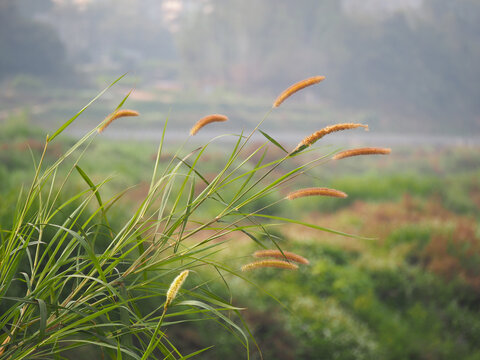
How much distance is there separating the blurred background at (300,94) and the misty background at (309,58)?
1.5 inches

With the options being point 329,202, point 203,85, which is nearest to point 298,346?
point 329,202

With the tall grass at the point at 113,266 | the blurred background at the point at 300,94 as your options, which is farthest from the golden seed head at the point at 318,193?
the blurred background at the point at 300,94

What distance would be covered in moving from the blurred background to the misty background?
0.04 m

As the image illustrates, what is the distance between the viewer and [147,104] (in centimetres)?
1306

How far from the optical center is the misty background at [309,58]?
14.0 metres

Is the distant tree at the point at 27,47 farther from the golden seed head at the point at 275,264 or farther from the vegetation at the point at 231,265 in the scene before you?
the golden seed head at the point at 275,264

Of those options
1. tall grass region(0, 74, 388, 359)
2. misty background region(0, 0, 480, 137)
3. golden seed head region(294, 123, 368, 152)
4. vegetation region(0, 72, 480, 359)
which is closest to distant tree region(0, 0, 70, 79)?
misty background region(0, 0, 480, 137)

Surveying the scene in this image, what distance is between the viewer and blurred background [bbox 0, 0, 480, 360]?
18.9 feet

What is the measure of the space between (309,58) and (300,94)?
1.44 metres

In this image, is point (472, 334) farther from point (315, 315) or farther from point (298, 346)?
point (298, 346)

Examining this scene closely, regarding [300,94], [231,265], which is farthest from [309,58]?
[231,265]

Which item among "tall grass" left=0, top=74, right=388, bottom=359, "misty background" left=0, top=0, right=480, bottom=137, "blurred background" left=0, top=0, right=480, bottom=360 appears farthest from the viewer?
"misty background" left=0, top=0, right=480, bottom=137

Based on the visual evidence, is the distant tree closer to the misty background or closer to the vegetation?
the misty background

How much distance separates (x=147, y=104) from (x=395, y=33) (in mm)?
7224
